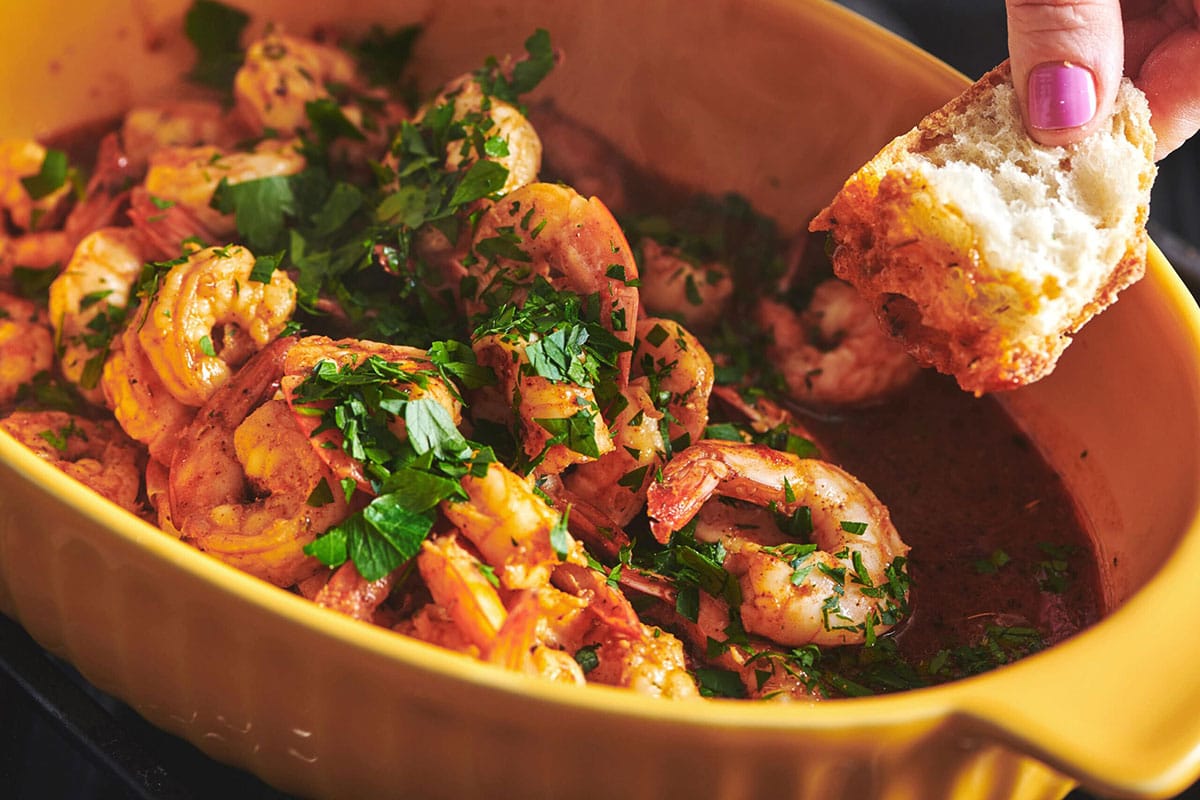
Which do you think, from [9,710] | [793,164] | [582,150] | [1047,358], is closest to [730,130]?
[793,164]

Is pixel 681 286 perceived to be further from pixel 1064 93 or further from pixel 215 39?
pixel 215 39

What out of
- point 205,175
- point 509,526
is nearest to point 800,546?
point 509,526

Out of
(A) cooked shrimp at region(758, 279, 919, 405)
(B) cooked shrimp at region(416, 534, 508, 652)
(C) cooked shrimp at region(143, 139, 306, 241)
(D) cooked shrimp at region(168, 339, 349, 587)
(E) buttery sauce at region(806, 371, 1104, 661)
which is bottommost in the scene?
(E) buttery sauce at region(806, 371, 1104, 661)

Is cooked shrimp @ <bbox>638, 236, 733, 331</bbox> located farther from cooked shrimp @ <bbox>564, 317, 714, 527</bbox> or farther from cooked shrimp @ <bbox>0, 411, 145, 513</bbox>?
cooked shrimp @ <bbox>0, 411, 145, 513</bbox>

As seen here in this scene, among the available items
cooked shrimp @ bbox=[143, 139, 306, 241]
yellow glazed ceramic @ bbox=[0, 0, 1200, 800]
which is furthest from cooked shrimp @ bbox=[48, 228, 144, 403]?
yellow glazed ceramic @ bbox=[0, 0, 1200, 800]

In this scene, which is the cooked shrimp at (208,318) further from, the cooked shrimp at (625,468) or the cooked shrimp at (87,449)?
the cooked shrimp at (625,468)

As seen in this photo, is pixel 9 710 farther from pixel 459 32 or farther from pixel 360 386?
pixel 459 32
